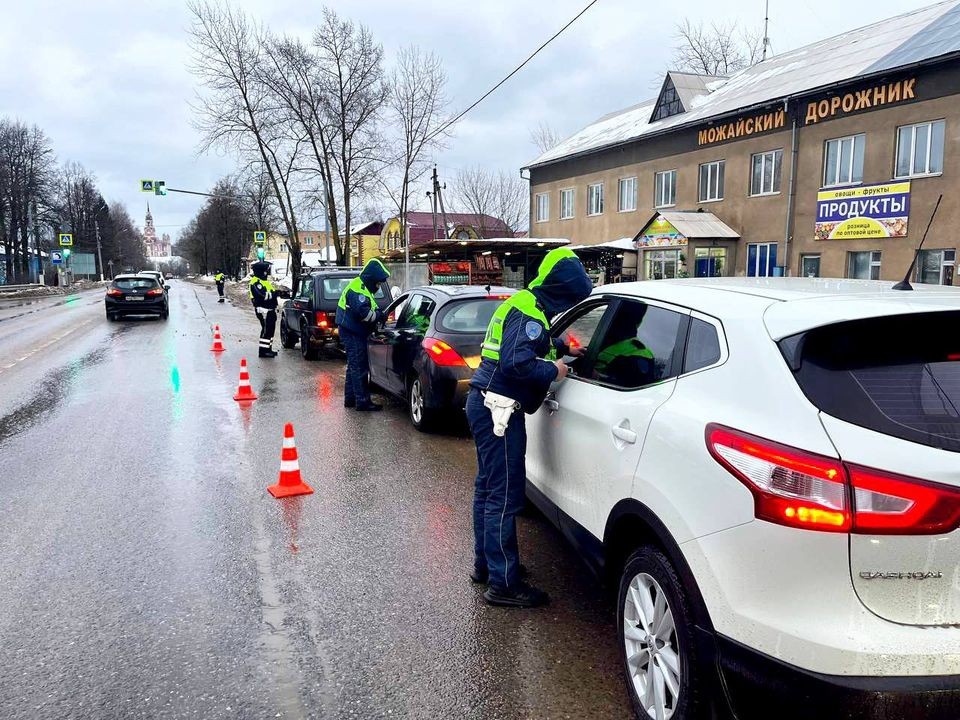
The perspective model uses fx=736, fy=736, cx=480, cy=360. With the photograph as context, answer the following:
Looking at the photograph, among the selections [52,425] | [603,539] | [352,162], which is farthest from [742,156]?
[603,539]

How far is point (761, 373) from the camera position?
7.75 ft

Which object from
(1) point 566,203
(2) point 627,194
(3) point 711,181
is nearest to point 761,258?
(3) point 711,181

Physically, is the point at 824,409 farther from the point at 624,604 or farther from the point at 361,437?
the point at 361,437

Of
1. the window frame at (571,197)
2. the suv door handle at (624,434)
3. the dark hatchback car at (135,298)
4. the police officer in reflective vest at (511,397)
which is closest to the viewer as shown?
the suv door handle at (624,434)

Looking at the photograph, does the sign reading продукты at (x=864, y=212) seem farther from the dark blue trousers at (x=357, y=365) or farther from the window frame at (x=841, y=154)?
the dark blue trousers at (x=357, y=365)

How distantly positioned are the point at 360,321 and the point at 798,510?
289 inches

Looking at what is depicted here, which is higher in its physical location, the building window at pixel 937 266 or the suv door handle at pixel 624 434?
the building window at pixel 937 266

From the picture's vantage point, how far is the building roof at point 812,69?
2089 cm

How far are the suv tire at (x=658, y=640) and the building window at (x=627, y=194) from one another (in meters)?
30.5

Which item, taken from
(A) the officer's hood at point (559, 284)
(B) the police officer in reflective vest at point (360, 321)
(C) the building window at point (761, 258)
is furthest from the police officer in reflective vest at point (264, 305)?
(C) the building window at point (761, 258)

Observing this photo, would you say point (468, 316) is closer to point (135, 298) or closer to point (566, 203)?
point (135, 298)

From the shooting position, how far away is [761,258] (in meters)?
25.7

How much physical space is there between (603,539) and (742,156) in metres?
25.9

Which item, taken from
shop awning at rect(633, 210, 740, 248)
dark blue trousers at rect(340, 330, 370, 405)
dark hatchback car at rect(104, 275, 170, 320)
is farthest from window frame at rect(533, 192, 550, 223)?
dark blue trousers at rect(340, 330, 370, 405)
